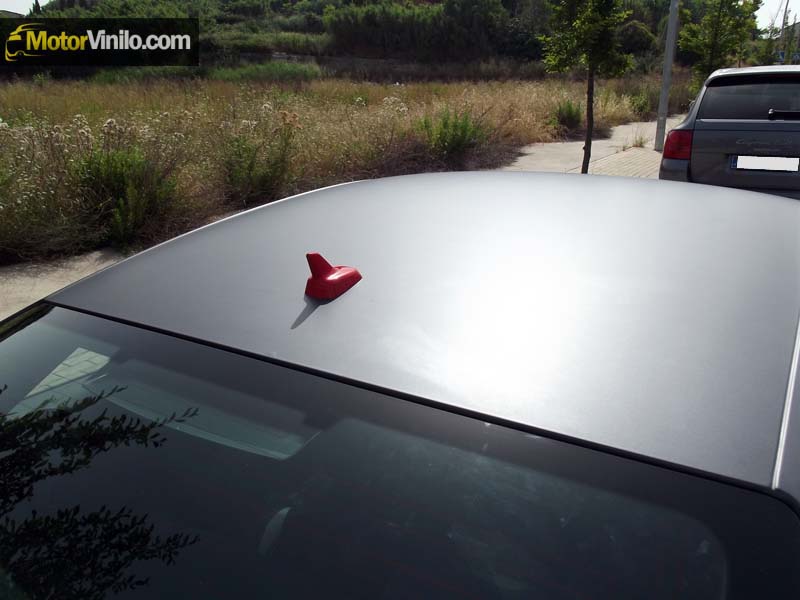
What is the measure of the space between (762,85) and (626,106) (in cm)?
1614

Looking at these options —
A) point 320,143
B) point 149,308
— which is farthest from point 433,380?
point 320,143

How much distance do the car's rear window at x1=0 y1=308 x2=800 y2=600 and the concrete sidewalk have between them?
351 inches

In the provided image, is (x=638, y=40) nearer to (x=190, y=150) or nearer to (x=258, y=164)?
(x=258, y=164)

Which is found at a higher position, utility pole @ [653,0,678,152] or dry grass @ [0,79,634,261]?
utility pole @ [653,0,678,152]

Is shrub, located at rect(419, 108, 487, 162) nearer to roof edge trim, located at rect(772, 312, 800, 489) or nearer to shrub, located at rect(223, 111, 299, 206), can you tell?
shrub, located at rect(223, 111, 299, 206)

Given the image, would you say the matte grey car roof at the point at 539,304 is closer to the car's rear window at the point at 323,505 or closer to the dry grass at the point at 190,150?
the car's rear window at the point at 323,505

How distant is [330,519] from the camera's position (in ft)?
3.70

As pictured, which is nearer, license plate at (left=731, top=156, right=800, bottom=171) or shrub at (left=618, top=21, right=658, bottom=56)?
license plate at (left=731, top=156, right=800, bottom=171)

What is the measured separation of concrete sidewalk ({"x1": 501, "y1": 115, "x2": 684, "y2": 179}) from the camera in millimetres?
11375

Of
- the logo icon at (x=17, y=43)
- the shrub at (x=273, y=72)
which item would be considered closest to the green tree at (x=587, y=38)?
the shrub at (x=273, y=72)

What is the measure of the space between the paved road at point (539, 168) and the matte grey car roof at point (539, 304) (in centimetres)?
393

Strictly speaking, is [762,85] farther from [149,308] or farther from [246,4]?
[246,4]

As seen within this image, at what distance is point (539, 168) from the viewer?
449 inches

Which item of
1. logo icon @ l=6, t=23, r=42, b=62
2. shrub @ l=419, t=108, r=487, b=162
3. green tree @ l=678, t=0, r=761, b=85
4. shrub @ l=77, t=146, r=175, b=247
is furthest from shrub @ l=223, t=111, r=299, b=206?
logo icon @ l=6, t=23, r=42, b=62
